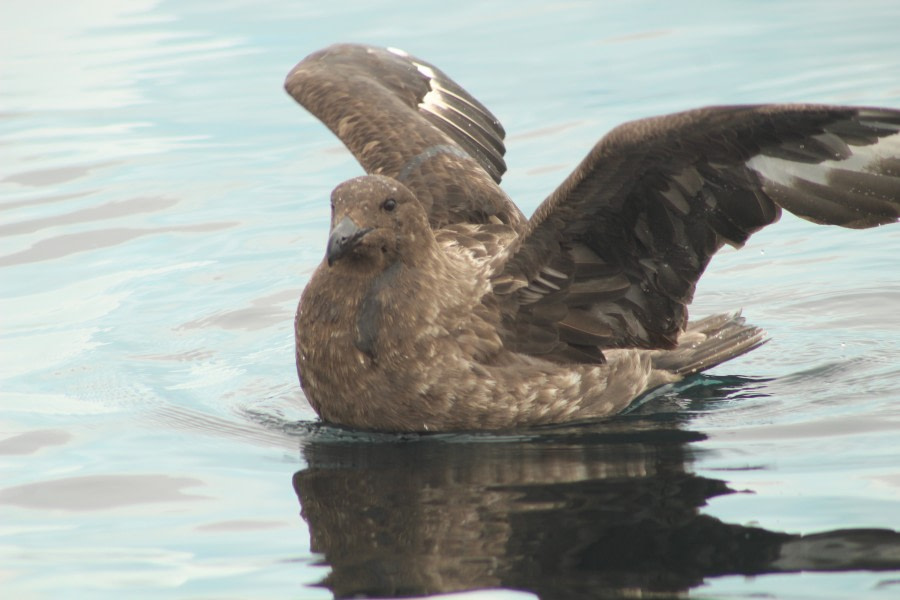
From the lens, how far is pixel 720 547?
18.2 feet

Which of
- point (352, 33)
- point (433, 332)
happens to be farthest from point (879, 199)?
point (352, 33)

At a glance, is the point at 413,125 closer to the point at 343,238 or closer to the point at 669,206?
the point at 343,238

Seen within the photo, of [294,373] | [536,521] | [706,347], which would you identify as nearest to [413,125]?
[294,373]

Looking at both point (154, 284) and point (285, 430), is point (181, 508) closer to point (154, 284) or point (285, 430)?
point (285, 430)

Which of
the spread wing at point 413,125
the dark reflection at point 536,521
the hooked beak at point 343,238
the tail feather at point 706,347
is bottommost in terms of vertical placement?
the dark reflection at point 536,521

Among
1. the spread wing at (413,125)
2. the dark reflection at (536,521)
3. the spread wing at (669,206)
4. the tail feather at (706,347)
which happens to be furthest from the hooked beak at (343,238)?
the tail feather at (706,347)

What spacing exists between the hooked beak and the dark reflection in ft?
2.80

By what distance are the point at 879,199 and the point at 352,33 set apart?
8963 millimetres

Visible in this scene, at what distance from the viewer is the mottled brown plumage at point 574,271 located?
650cm

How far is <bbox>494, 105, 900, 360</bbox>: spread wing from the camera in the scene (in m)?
6.38

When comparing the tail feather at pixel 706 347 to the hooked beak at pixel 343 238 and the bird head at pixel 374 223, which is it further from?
the hooked beak at pixel 343 238

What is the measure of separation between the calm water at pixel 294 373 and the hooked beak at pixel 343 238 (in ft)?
2.81

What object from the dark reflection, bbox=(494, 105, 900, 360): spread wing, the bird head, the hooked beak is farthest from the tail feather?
the hooked beak

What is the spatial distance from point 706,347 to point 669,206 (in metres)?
1.46
